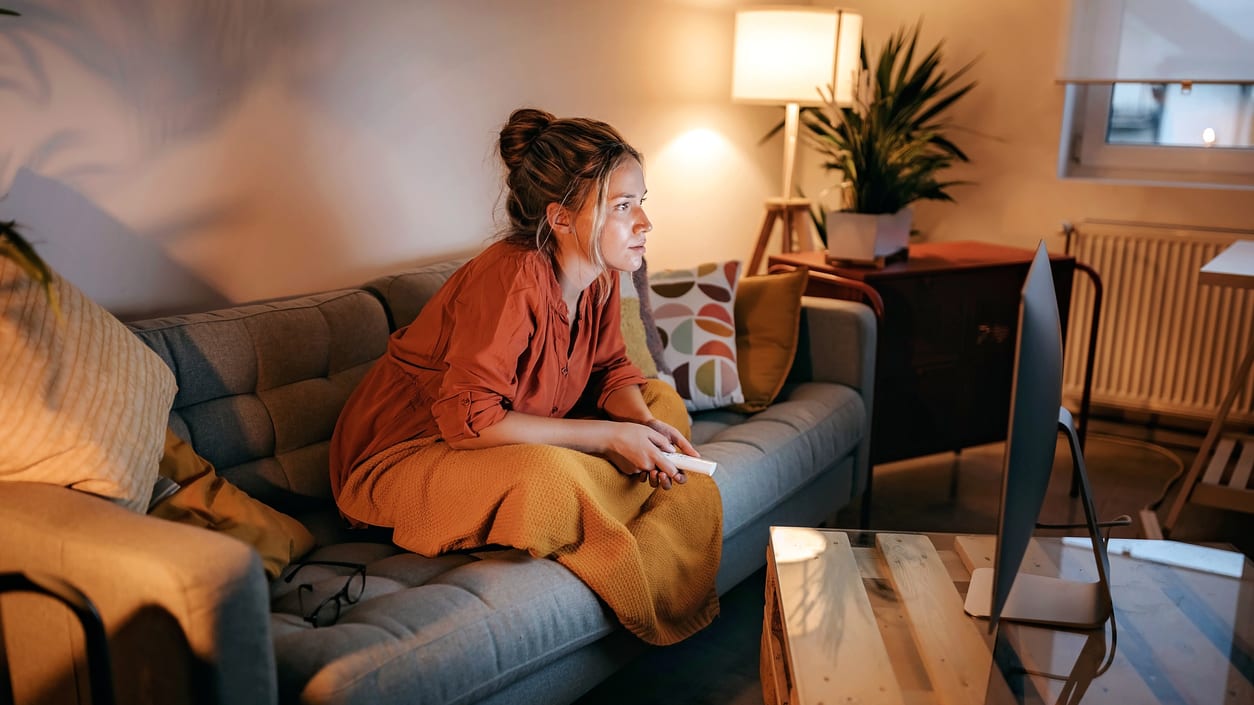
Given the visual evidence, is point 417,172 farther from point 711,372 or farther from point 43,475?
point 43,475

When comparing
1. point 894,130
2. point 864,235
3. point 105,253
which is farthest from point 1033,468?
point 894,130

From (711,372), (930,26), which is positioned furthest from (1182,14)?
(711,372)

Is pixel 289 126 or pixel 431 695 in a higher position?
pixel 289 126

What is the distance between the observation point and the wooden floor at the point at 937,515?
199 centimetres

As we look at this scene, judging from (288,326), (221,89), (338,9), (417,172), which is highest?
(338,9)

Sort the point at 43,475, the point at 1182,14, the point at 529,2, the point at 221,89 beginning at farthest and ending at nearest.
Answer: the point at 1182,14, the point at 529,2, the point at 221,89, the point at 43,475

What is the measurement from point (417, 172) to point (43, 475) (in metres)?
1.40

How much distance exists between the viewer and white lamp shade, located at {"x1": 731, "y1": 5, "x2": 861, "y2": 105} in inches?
121

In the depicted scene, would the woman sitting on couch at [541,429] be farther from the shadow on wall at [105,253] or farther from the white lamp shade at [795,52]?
the white lamp shade at [795,52]

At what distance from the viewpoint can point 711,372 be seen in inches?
97.2

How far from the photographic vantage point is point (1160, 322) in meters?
3.43

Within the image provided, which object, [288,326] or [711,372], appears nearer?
[288,326]

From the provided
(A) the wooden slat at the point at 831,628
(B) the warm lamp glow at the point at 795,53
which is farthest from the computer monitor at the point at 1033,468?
(B) the warm lamp glow at the point at 795,53

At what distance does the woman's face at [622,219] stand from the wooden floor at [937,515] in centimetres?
82
